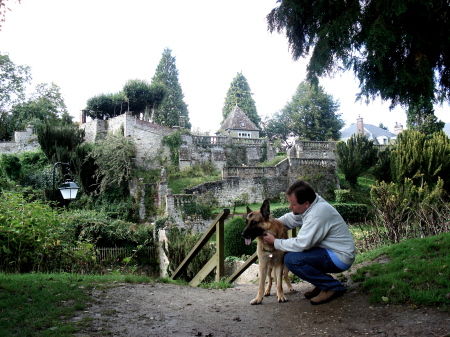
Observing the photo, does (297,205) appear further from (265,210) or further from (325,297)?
(325,297)

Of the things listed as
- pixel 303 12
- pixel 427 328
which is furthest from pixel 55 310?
pixel 303 12

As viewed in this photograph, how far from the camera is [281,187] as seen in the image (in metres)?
26.1

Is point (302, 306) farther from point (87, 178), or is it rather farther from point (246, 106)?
point (246, 106)

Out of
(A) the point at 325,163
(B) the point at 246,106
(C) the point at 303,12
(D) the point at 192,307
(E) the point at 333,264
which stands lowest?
(D) the point at 192,307

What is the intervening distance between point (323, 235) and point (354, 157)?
23.1m

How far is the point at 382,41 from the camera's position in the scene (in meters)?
4.73

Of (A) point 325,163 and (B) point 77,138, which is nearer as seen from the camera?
(A) point 325,163

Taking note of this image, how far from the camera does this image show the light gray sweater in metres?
4.17

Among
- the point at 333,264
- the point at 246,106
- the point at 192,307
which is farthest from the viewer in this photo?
the point at 246,106

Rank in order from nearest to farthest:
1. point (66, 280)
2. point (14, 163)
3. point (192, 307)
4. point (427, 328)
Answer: point (427, 328)
point (192, 307)
point (66, 280)
point (14, 163)

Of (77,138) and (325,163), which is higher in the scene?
(77,138)

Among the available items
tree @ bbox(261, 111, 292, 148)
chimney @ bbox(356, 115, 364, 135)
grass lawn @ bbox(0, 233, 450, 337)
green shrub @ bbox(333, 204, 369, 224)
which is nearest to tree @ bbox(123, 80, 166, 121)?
tree @ bbox(261, 111, 292, 148)

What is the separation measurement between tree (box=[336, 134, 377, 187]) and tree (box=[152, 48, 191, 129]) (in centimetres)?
2337

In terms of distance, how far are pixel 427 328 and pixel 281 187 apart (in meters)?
22.8
